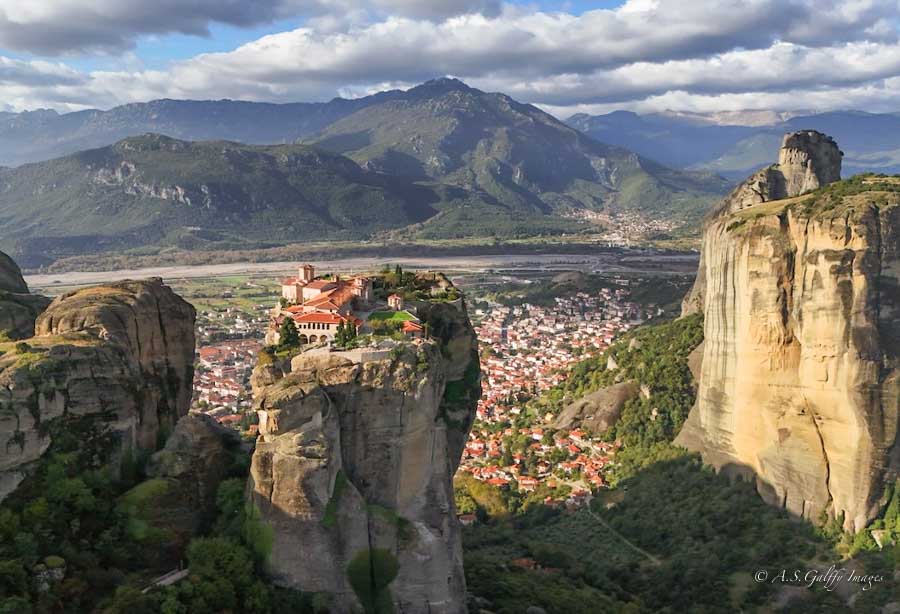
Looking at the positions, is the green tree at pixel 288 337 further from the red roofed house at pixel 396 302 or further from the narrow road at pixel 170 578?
the narrow road at pixel 170 578

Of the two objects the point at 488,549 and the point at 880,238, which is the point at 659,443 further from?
the point at 880,238

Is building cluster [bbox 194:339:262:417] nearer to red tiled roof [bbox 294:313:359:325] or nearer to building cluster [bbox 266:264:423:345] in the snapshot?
building cluster [bbox 266:264:423:345]

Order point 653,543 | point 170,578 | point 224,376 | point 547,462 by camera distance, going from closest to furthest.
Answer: point 170,578 → point 653,543 → point 547,462 → point 224,376

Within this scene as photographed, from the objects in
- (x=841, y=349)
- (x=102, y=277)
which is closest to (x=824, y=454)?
(x=841, y=349)

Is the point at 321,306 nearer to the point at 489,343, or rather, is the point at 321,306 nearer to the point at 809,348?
the point at 809,348

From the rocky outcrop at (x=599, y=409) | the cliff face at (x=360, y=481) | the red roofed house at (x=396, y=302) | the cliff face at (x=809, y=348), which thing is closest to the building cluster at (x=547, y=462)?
the rocky outcrop at (x=599, y=409)

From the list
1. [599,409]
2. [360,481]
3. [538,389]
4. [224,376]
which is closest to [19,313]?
[360,481]
